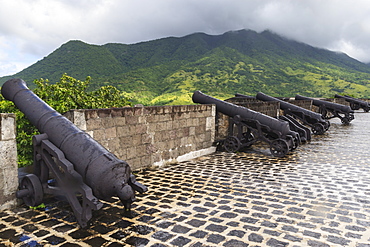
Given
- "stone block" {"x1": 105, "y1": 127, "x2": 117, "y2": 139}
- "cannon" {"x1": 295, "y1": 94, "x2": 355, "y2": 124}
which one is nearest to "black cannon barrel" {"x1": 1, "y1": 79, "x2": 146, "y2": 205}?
"stone block" {"x1": 105, "y1": 127, "x2": 117, "y2": 139}

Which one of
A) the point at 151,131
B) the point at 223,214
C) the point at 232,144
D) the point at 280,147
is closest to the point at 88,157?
the point at 223,214

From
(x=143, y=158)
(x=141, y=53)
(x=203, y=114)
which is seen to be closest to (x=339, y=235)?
(x=143, y=158)

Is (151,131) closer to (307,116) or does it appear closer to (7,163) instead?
(7,163)

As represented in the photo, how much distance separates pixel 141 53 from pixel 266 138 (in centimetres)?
8295

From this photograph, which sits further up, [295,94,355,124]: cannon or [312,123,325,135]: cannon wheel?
[295,94,355,124]: cannon

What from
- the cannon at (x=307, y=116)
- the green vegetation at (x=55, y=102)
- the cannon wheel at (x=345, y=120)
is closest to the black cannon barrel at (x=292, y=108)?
the cannon at (x=307, y=116)

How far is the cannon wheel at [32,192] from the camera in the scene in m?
4.10

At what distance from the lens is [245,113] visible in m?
8.70

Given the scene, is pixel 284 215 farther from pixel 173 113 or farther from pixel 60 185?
pixel 173 113

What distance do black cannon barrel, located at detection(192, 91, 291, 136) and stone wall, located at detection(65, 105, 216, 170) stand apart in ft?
1.08

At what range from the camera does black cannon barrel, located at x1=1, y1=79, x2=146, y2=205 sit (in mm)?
3576

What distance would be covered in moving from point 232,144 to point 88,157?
558cm

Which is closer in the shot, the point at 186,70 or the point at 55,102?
the point at 55,102

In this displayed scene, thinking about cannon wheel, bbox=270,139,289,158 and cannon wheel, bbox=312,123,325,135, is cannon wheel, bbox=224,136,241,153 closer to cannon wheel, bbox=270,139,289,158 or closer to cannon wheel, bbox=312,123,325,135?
cannon wheel, bbox=270,139,289,158
